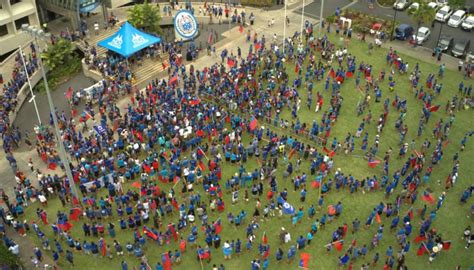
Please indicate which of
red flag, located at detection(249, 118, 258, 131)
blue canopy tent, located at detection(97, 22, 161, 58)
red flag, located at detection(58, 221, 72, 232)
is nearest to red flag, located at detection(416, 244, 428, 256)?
red flag, located at detection(249, 118, 258, 131)

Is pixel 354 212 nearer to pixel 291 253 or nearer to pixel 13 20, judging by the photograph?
pixel 291 253

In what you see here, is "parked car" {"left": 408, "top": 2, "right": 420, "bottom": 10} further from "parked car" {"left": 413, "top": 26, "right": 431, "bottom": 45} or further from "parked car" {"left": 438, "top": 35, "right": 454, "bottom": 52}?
"parked car" {"left": 438, "top": 35, "right": 454, "bottom": 52}

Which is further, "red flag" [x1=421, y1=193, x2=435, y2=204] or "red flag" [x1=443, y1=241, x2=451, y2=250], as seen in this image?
"red flag" [x1=421, y1=193, x2=435, y2=204]

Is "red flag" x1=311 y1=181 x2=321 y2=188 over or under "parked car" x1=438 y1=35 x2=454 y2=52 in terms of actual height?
under

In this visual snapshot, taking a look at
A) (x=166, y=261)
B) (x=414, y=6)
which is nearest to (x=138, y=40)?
(x=166, y=261)

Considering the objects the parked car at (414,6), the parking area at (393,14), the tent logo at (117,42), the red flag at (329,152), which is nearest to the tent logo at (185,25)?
the tent logo at (117,42)

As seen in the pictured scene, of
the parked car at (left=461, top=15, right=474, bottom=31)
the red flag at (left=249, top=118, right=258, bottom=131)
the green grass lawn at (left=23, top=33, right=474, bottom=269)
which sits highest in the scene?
the parked car at (left=461, top=15, right=474, bottom=31)

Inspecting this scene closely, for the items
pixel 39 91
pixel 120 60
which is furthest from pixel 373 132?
pixel 39 91
